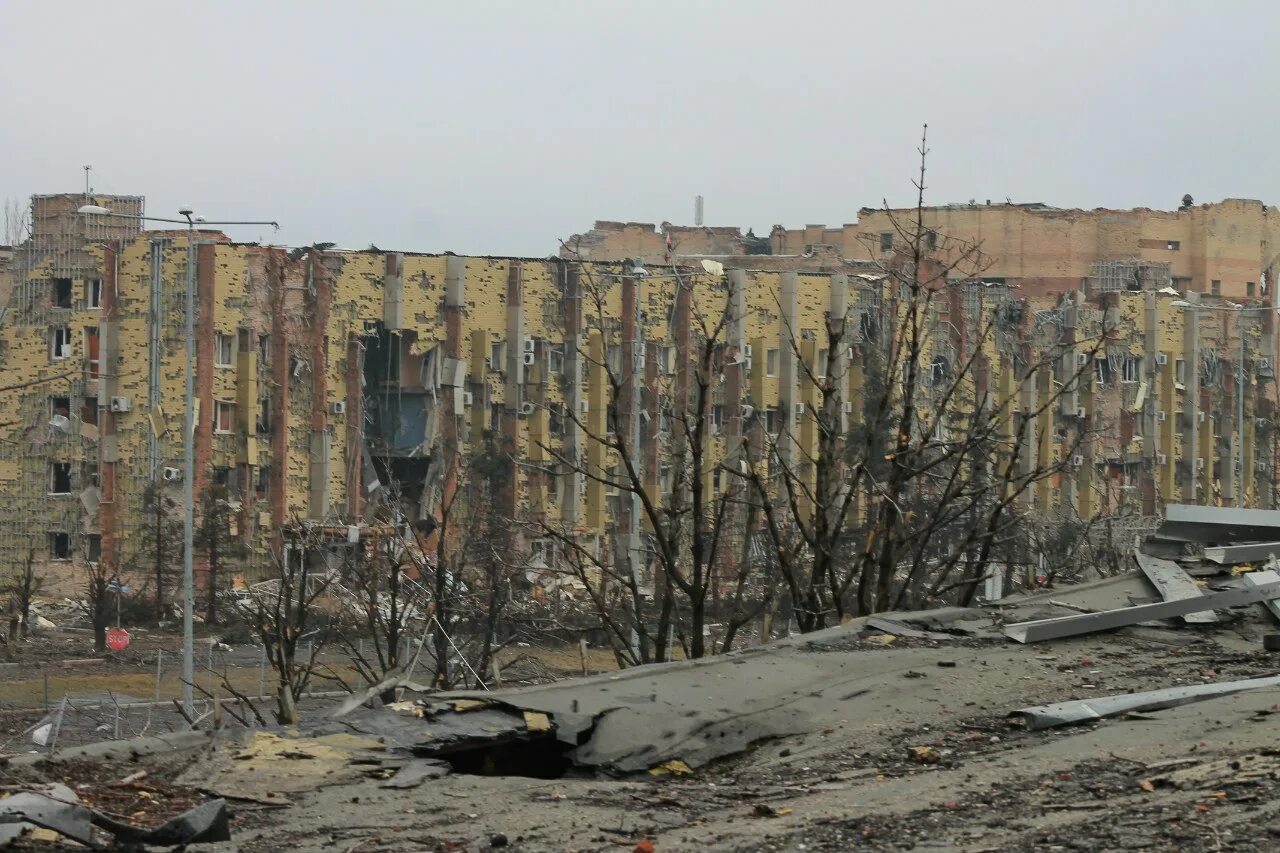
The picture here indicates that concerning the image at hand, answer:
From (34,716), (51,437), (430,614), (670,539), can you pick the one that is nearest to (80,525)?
Result: (51,437)

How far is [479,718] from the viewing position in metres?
9.07

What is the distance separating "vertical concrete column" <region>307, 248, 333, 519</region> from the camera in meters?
45.7

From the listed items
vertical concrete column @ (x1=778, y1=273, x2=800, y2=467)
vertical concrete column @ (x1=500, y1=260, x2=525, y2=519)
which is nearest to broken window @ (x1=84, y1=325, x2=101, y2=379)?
vertical concrete column @ (x1=500, y1=260, x2=525, y2=519)

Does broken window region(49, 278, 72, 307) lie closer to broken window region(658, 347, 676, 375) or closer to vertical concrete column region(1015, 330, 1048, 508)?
broken window region(658, 347, 676, 375)

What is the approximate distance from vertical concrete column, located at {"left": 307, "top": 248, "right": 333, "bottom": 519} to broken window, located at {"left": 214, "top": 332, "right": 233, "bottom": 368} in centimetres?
219

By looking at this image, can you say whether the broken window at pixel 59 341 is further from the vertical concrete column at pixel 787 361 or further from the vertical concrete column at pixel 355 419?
the vertical concrete column at pixel 787 361

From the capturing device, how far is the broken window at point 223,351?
145 ft

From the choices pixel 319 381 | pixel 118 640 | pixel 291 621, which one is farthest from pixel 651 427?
pixel 291 621

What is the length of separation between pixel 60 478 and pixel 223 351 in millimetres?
5353

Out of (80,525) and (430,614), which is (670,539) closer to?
(430,614)

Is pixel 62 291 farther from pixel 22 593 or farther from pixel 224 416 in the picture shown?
pixel 22 593

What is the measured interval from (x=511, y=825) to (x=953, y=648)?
177 inches

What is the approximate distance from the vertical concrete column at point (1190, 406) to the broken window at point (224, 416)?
3473 cm

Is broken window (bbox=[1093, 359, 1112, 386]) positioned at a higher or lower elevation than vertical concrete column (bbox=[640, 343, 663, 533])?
higher
